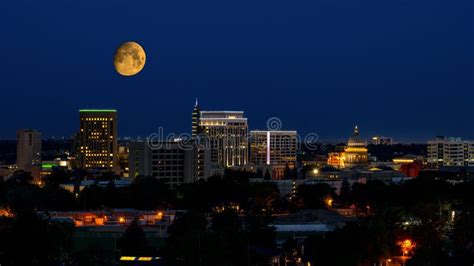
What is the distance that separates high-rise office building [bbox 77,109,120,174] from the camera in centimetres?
10319

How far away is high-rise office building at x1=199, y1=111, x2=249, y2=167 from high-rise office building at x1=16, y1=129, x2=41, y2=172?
19365 mm

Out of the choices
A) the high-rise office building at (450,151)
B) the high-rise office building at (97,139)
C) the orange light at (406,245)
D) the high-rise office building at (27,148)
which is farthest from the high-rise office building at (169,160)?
the high-rise office building at (450,151)

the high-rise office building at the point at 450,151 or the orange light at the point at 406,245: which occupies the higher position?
the high-rise office building at the point at 450,151

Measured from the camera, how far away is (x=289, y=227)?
123 feet

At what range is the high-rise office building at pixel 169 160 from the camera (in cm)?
6619

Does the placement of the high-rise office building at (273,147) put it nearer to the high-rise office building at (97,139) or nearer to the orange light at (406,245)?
Answer: the high-rise office building at (97,139)

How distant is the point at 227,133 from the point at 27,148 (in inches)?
995

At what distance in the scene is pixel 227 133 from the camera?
4395 inches

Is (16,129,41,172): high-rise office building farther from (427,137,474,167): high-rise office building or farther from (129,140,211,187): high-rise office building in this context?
(427,137,474,167): high-rise office building

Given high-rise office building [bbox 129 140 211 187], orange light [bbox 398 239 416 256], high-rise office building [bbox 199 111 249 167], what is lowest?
orange light [bbox 398 239 416 256]

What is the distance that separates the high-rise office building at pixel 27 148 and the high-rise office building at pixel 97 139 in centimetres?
611

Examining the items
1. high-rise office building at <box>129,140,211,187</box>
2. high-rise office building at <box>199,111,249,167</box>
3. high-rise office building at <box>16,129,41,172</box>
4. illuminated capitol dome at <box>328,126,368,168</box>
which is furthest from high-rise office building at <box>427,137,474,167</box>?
high-rise office building at <box>129,140,211,187</box>

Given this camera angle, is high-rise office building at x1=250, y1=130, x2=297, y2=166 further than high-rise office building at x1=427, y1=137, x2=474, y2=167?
No

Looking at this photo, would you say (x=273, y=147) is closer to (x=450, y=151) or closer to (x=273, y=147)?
(x=273, y=147)
